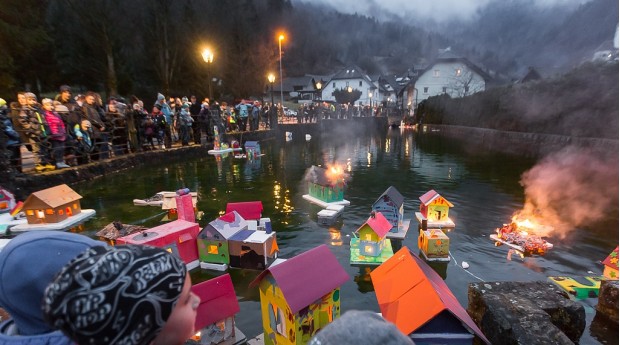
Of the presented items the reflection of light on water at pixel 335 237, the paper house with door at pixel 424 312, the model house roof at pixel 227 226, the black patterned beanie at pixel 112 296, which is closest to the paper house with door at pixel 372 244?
the reflection of light on water at pixel 335 237

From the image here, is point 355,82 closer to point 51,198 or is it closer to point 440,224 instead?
point 440,224

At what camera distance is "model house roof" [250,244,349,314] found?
9.78 feet

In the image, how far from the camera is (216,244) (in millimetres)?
4969

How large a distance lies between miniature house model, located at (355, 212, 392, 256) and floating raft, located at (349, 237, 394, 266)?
0.22ft

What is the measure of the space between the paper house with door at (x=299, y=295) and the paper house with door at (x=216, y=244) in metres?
1.77

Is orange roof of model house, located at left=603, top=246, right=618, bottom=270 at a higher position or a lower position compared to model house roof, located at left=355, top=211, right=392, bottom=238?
lower

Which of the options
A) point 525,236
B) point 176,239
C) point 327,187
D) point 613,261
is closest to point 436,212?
point 525,236

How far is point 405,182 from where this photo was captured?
34.8 feet

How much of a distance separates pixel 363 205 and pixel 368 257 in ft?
9.69

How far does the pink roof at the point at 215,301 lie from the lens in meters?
3.13

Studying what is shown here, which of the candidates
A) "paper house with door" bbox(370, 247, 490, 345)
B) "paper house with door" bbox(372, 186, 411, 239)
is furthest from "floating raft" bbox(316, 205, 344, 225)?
"paper house with door" bbox(370, 247, 490, 345)

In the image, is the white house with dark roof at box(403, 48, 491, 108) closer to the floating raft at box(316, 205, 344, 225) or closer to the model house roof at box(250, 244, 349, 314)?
the floating raft at box(316, 205, 344, 225)

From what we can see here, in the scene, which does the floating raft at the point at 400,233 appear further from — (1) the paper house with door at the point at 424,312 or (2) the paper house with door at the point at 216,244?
(1) the paper house with door at the point at 424,312

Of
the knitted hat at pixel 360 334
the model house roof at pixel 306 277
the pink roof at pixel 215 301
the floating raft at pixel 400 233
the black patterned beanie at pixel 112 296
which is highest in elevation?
the black patterned beanie at pixel 112 296
